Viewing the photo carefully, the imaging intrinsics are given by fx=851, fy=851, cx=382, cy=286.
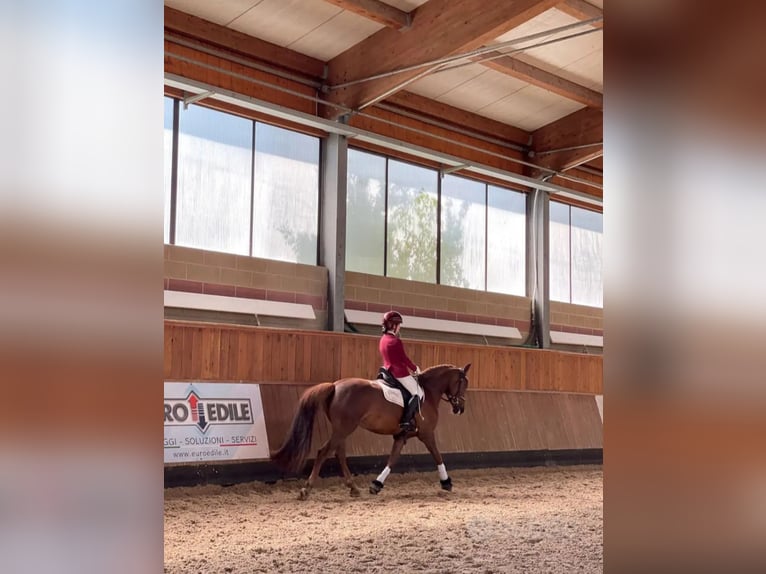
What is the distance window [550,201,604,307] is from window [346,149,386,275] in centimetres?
398

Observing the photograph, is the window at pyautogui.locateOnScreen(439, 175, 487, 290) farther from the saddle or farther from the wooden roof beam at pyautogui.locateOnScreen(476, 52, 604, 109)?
the saddle

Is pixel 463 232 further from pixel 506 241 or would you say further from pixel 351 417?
pixel 351 417

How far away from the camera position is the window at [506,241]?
12.7 metres

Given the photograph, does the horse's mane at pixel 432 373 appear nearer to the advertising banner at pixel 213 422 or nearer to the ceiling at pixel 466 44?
the advertising banner at pixel 213 422

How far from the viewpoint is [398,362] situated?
789 centimetres

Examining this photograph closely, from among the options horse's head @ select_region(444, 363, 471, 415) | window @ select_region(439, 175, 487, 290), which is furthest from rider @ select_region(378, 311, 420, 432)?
window @ select_region(439, 175, 487, 290)

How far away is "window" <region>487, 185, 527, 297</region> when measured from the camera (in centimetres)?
1273

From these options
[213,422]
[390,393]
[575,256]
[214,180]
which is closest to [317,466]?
[390,393]

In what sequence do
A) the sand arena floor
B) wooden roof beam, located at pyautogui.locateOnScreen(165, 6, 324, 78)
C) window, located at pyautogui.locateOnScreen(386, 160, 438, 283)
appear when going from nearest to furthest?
the sand arena floor, wooden roof beam, located at pyautogui.locateOnScreen(165, 6, 324, 78), window, located at pyautogui.locateOnScreen(386, 160, 438, 283)

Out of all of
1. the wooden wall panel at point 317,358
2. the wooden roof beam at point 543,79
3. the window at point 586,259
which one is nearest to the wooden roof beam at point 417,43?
the wooden roof beam at point 543,79

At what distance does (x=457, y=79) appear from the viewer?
11273mm

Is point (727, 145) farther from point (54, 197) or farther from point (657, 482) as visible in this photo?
point (54, 197)

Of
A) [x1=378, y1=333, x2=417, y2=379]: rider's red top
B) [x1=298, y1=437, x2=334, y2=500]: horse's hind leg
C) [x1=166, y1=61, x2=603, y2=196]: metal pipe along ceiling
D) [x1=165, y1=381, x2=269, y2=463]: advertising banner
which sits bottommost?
[x1=298, y1=437, x2=334, y2=500]: horse's hind leg

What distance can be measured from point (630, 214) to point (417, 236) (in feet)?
34.3
